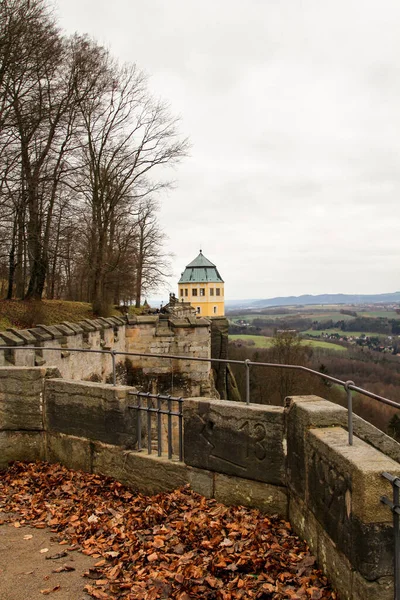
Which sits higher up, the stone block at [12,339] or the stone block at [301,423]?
the stone block at [12,339]

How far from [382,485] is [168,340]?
13.1 m

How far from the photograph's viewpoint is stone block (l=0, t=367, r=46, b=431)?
20.3ft

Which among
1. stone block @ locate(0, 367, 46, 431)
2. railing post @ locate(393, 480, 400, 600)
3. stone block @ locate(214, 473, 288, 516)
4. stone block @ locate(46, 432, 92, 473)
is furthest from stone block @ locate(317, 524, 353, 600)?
stone block @ locate(0, 367, 46, 431)

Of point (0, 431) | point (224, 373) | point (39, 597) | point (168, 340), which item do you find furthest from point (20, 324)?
point (224, 373)

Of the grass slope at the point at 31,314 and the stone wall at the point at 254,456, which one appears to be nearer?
the stone wall at the point at 254,456

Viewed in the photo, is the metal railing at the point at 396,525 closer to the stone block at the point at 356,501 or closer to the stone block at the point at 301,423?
the stone block at the point at 356,501

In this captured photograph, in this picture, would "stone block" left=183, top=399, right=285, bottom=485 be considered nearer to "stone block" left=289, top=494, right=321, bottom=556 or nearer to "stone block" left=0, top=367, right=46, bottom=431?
"stone block" left=289, top=494, right=321, bottom=556

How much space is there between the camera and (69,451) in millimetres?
Result: 6004

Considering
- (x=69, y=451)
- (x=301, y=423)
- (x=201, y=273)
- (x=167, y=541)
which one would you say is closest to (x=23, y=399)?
(x=69, y=451)

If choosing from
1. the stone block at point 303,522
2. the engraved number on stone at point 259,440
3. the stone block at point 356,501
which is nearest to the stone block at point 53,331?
the engraved number on stone at point 259,440

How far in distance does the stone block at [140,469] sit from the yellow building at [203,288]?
58.3m

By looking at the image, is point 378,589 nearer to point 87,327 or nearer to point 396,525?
point 396,525

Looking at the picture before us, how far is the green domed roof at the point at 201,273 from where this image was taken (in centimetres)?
6588

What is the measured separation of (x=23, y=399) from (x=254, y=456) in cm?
321
